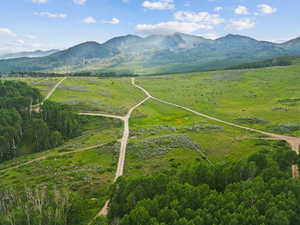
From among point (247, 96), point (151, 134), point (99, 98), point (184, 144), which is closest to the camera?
point (184, 144)

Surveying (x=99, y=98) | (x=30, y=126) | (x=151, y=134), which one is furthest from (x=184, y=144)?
(x=99, y=98)

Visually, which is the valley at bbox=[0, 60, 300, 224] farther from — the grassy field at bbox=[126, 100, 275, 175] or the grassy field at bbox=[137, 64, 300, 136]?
the grassy field at bbox=[137, 64, 300, 136]

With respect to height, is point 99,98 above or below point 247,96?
below

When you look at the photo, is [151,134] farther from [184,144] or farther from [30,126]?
[30,126]

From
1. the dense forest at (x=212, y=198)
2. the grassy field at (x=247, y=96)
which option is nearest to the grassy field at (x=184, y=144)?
the grassy field at (x=247, y=96)

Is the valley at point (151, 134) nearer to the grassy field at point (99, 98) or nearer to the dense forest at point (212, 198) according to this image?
the grassy field at point (99, 98)

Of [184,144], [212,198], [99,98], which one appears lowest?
[184,144]

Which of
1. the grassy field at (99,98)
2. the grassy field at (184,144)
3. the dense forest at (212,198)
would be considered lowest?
the grassy field at (184,144)

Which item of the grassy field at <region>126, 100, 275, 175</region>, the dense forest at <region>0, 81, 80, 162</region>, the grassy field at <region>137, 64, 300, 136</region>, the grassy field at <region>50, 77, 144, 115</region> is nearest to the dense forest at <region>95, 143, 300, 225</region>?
the grassy field at <region>126, 100, 275, 175</region>
